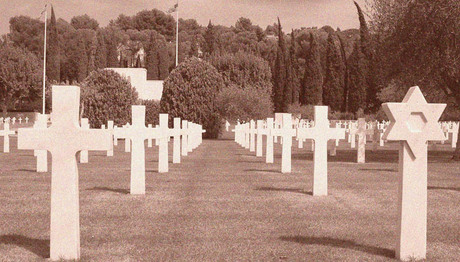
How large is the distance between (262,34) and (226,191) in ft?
349

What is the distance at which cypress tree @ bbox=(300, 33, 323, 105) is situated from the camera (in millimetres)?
77438

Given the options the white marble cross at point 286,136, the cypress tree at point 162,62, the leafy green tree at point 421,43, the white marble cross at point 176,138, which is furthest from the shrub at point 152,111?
the white marble cross at point 286,136

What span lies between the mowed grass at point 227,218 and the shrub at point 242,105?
3881cm

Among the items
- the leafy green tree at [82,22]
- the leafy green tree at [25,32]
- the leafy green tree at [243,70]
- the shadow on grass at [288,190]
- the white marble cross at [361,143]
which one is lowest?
the shadow on grass at [288,190]

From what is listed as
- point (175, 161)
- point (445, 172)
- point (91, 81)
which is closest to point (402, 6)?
point (445, 172)

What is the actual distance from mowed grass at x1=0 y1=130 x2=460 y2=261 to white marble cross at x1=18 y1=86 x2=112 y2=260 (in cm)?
29

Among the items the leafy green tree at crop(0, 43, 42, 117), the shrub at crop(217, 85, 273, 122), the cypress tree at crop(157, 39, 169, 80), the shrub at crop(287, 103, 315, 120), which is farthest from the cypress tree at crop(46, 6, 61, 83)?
the shrub at crop(217, 85, 273, 122)

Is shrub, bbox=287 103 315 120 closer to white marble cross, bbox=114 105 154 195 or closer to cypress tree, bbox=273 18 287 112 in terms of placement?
cypress tree, bbox=273 18 287 112

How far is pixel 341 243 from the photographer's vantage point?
8.15 meters

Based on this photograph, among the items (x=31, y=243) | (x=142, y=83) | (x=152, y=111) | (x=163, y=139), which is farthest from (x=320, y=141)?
(x=142, y=83)

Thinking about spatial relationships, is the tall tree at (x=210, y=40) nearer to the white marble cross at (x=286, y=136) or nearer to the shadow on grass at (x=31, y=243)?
the white marble cross at (x=286, y=136)

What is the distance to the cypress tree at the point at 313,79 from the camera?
77438 mm

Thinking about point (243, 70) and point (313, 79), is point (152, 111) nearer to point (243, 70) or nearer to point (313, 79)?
point (243, 70)

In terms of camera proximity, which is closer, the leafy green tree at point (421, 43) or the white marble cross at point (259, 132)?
the leafy green tree at point (421, 43)
